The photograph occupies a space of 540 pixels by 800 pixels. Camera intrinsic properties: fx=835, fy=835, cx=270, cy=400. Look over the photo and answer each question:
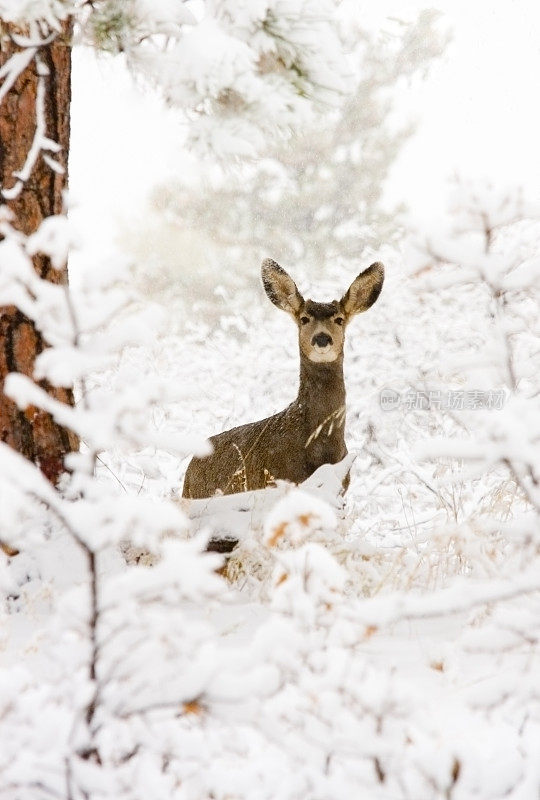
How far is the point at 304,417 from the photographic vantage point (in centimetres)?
525

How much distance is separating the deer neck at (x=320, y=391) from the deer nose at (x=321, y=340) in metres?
0.17

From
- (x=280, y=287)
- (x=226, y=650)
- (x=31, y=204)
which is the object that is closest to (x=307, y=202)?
(x=280, y=287)

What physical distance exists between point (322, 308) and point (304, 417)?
0.74 m

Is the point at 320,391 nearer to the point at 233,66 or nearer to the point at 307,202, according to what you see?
the point at 233,66

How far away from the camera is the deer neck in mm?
5242

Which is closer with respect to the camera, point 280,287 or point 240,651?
point 240,651

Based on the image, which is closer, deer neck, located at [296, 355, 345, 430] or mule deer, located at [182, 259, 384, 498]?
mule deer, located at [182, 259, 384, 498]

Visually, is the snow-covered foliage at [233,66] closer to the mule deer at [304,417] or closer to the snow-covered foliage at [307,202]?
the mule deer at [304,417]

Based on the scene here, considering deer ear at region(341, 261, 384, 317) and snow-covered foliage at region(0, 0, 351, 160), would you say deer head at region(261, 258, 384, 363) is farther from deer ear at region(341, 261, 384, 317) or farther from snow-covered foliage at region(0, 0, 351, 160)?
snow-covered foliage at region(0, 0, 351, 160)

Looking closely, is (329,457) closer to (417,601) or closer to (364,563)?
(364,563)

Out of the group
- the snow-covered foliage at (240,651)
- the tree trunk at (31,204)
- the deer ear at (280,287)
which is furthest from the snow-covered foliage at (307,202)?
the snow-covered foliage at (240,651)

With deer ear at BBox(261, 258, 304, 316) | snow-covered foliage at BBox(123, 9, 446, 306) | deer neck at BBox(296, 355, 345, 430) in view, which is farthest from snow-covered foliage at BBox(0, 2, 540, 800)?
snow-covered foliage at BBox(123, 9, 446, 306)

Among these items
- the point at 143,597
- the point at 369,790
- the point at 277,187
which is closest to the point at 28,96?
the point at 143,597

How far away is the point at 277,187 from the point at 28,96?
1401 centimetres
